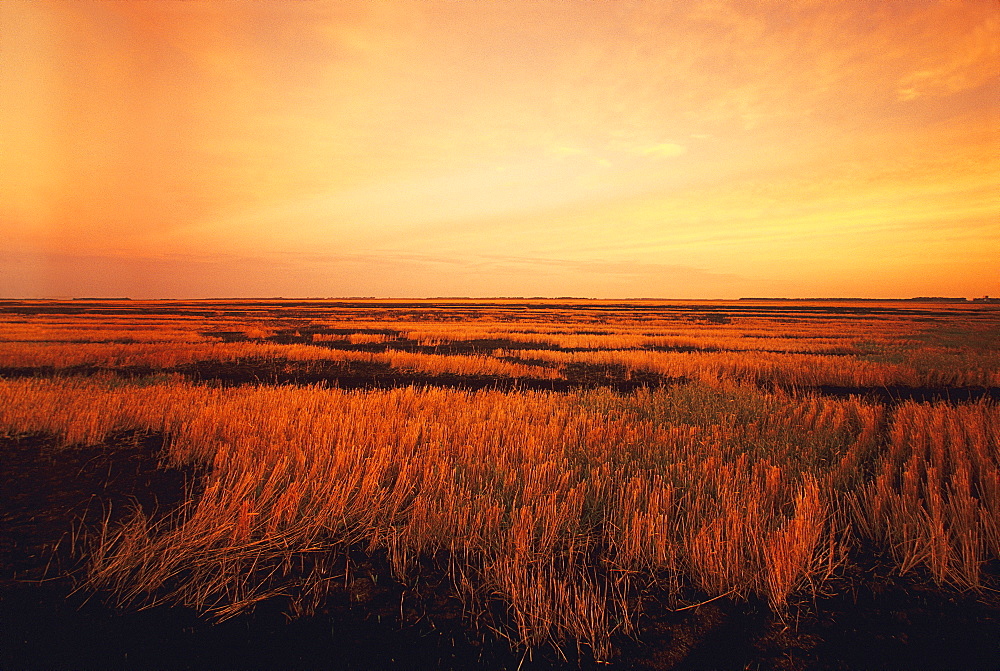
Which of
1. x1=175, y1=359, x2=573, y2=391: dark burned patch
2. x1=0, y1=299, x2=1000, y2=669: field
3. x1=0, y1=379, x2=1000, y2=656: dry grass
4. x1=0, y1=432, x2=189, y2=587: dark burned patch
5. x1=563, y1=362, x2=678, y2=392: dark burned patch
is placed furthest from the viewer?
x1=563, y1=362, x2=678, y2=392: dark burned patch

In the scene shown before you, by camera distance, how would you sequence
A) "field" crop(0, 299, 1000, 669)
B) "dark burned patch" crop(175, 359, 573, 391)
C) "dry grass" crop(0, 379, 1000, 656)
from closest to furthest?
"field" crop(0, 299, 1000, 669), "dry grass" crop(0, 379, 1000, 656), "dark burned patch" crop(175, 359, 573, 391)

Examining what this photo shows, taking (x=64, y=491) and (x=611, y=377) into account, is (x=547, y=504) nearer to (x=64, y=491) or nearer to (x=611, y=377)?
(x=64, y=491)

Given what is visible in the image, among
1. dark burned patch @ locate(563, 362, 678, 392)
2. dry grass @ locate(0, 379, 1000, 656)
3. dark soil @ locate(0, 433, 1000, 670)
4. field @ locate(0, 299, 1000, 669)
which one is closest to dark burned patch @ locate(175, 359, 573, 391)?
dark burned patch @ locate(563, 362, 678, 392)

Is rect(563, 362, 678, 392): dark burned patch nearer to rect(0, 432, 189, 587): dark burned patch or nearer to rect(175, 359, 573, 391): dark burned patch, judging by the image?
rect(175, 359, 573, 391): dark burned patch

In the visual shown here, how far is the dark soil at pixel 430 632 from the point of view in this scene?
2.65 m

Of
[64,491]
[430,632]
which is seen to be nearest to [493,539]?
[430,632]

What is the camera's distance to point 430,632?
2928mm

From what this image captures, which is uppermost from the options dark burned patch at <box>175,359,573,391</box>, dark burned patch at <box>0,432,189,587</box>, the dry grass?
the dry grass

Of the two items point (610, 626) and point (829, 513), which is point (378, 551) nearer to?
point (610, 626)

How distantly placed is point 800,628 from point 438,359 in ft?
50.1

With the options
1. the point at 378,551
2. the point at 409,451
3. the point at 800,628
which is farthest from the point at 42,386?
the point at 800,628

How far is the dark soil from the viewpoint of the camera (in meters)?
2.65

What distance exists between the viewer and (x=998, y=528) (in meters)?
3.87

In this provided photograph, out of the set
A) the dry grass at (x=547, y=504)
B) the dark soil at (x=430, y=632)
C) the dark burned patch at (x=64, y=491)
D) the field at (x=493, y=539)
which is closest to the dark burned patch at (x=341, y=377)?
the field at (x=493, y=539)
